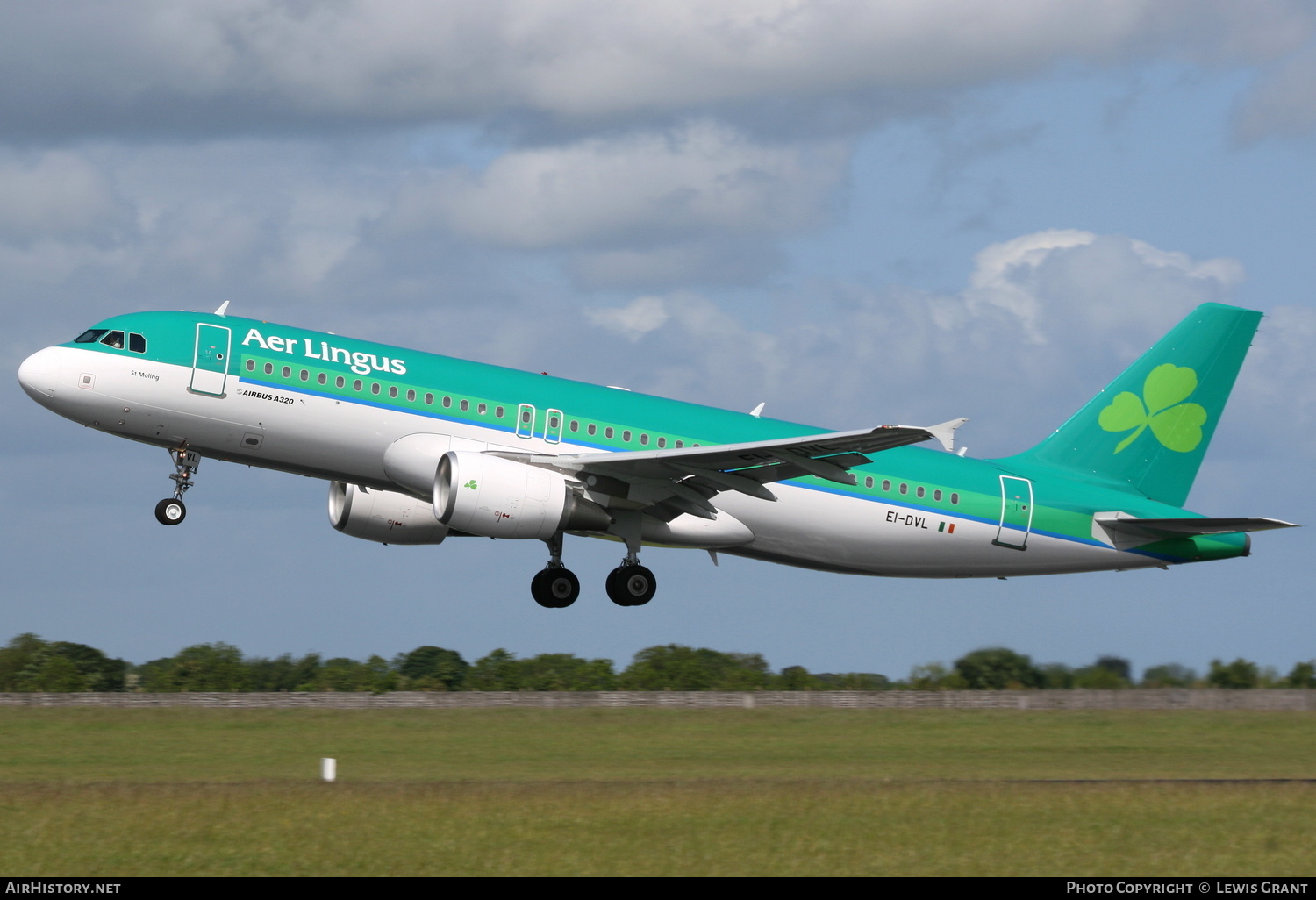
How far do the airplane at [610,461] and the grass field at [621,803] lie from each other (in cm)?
444

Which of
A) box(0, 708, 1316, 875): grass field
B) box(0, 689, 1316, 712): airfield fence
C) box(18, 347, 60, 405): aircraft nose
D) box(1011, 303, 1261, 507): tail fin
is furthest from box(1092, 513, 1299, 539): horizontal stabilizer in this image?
box(18, 347, 60, 405): aircraft nose

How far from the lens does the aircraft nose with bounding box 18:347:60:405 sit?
94.8ft

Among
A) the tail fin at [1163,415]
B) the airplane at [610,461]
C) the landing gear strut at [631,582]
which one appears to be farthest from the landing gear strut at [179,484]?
the tail fin at [1163,415]

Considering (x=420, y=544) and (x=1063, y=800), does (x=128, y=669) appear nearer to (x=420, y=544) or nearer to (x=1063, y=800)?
(x=420, y=544)

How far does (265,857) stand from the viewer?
63.8ft

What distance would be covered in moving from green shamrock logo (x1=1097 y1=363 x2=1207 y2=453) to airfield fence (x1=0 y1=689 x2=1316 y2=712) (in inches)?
367

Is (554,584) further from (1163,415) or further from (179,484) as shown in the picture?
(1163,415)

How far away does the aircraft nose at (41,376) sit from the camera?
2891 centimetres

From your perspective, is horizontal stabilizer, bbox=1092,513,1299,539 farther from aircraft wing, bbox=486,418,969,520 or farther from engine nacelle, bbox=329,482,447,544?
engine nacelle, bbox=329,482,447,544

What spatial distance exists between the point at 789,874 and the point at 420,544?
1777 centimetres

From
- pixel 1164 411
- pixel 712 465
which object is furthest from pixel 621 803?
pixel 1164 411

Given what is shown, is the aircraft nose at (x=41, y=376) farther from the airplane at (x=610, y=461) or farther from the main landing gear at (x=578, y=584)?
the main landing gear at (x=578, y=584)

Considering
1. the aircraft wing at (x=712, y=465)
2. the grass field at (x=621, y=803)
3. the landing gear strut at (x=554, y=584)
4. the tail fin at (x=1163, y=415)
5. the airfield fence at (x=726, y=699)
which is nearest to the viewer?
the grass field at (x=621, y=803)
